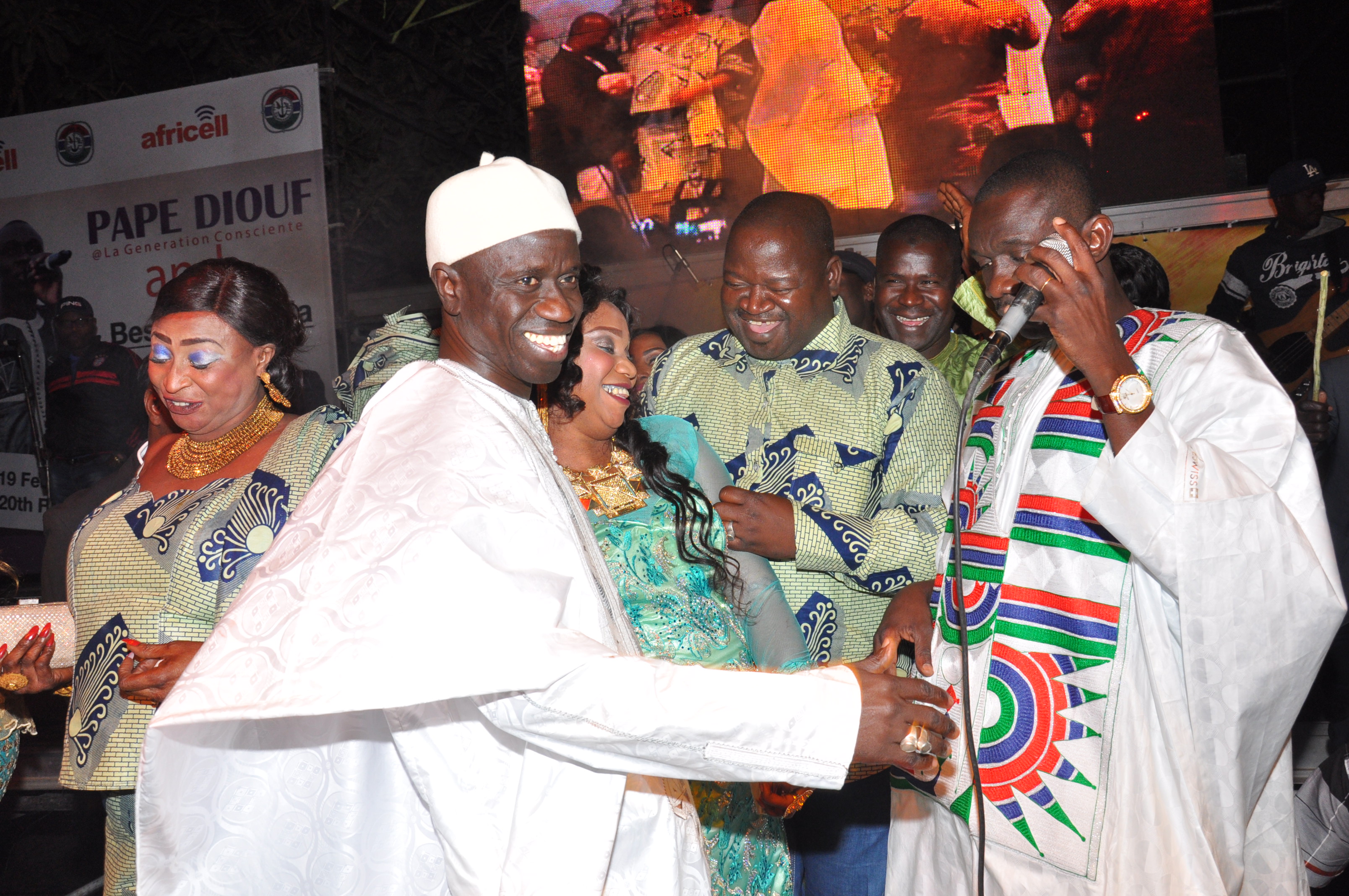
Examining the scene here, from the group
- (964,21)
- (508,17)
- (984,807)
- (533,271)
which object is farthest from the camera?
(508,17)

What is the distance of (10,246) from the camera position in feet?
18.4

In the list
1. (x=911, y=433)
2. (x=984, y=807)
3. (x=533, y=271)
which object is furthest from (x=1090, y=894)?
(x=533, y=271)

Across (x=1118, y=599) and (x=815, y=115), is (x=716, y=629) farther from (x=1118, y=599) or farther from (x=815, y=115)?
(x=815, y=115)

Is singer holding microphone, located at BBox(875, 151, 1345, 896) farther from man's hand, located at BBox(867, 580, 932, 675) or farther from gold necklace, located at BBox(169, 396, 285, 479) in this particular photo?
gold necklace, located at BBox(169, 396, 285, 479)

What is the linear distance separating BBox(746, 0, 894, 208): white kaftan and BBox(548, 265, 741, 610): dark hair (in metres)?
4.29

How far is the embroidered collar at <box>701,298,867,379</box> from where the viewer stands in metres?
2.75

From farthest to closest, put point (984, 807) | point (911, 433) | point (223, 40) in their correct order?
1. point (223, 40)
2. point (911, 433)
3. point (984, 807)

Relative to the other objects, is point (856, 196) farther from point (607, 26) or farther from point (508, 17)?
point (508, 17)

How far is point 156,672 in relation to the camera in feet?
6.23

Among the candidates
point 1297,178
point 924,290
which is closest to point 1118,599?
point 924,290

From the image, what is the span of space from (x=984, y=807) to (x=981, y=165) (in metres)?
4.90

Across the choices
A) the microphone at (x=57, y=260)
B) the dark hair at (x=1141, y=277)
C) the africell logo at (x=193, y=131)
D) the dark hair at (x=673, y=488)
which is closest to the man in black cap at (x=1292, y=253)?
the dark hair at (x=1141, y=277)

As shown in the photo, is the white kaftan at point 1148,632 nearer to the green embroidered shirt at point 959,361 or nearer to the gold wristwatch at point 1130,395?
the gold wristwatch at point 1130,395

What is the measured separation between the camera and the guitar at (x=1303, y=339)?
14.1ft
